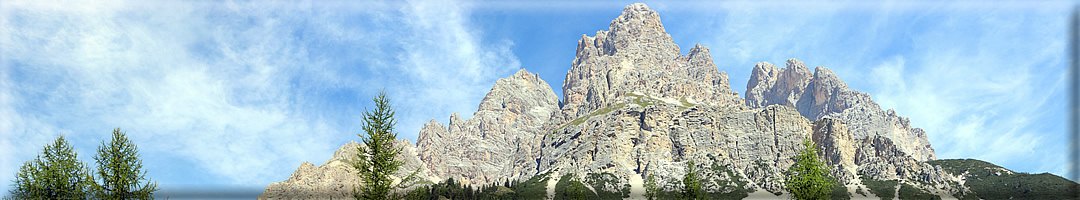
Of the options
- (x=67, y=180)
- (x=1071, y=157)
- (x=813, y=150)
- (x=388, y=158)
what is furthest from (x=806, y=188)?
(x=67, y=180)

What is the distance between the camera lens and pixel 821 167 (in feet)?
198

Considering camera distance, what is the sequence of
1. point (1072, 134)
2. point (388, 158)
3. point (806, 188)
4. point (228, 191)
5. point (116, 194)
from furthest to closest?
point (228, 191) → point (806, 188) → point (388, 158) → point (116, 194) → point (1072, 134)

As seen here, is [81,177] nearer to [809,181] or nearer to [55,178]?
[55,178]

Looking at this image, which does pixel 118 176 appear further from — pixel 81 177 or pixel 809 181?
pixel 809 181

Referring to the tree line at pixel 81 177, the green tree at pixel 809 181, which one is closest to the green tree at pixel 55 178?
the tree line at pixel 81 177

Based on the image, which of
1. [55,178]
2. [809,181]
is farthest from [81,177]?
[809,181]

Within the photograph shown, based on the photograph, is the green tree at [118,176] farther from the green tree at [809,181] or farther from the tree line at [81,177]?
the green tree at [809,181]

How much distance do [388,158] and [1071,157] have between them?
37.7 metres

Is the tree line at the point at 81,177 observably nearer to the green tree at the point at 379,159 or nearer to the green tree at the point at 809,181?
the green tree at the point at 379,159

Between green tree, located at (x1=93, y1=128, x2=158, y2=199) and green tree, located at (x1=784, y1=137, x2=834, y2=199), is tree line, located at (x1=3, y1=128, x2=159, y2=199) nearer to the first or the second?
green tree, located at (x1=93, y1=128, x2=158, y2=199)

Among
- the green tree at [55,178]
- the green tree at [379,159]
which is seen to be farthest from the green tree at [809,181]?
the green tree at [55,178]

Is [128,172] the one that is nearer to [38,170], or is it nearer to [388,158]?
[38,170]

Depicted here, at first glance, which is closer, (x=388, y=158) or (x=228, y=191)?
(x=388, y=158)

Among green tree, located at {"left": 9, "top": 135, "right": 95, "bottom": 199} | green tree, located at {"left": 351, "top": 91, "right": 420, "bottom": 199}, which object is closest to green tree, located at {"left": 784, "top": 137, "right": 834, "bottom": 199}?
green tree, located at {"left": 351, "top": 91, "right": 420, "bottom": 199}
